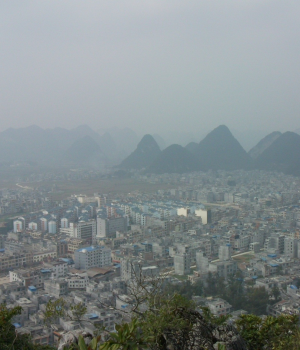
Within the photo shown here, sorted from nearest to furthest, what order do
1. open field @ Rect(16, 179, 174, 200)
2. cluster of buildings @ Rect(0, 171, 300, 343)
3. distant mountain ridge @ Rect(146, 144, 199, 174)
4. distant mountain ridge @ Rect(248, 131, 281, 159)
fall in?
1. cluster of buildings @ Rect(0, 171, 300, 343)
2. open field @ Rect(16, 179, 174, 200)
3. distant mountain ridge @ Rect(146, 144, 199, 174)
4. distant mountain ridge @ Rect(248, 131, 281, 159)

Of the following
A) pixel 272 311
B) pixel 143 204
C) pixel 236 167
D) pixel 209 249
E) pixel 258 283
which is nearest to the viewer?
pixel 272 311

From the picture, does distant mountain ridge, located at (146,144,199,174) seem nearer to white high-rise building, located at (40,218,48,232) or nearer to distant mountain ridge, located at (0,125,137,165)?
distant mountain ridge, located at (0,125,137,165)

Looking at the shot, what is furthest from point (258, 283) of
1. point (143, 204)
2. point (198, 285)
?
point (143, 204)

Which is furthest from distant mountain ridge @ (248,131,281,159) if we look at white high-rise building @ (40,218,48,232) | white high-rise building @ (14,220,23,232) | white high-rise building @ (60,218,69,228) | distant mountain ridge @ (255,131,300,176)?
white high-rise building @ (14,220,23,232)

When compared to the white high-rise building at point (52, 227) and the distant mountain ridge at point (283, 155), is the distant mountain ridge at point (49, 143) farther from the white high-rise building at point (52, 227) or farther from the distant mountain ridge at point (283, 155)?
the white high-rise building at point (52, 227)

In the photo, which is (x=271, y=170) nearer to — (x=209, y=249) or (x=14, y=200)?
(x=14, y=200)

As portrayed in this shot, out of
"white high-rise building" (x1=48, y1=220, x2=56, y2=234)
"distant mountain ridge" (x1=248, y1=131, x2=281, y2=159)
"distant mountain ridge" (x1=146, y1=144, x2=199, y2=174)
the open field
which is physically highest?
"distant mountain ridge" (x1=248, y1=131, x2=281, y2=159)
